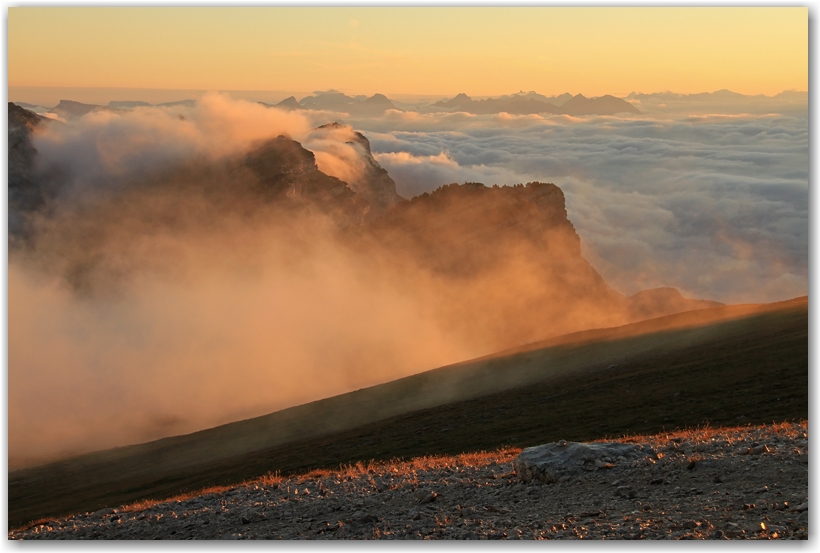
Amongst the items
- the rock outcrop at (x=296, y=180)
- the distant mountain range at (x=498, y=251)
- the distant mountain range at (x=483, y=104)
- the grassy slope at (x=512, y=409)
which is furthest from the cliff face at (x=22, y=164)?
the distant mountain range at (x=498, y=251)

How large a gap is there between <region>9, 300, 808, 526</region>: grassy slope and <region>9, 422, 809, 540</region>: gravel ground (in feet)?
35.7

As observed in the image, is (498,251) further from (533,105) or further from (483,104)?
(483,104)

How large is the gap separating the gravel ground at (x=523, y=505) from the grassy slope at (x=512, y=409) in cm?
1087

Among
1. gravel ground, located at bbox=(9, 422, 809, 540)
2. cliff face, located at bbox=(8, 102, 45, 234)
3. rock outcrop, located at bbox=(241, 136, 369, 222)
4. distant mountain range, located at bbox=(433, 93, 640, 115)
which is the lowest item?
gravel ground, located at bbox=(9, 422, 809, 540)

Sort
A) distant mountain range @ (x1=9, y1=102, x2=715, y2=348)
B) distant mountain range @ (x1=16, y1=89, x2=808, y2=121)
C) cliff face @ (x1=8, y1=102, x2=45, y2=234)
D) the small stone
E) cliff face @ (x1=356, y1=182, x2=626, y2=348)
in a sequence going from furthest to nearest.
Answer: cliff face @ (x1=356, y1=182, x2=626, y2=348)
distant mountain range @ (x1=9, y1=102, x2=715, y2=348)
distant mountain range @ (x1=16, y1=89, x2=808, y2=121)
cliff face @ (x1=8, y1=102, x2=45, y2=234)
the small stone

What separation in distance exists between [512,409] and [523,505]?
21.9 meters

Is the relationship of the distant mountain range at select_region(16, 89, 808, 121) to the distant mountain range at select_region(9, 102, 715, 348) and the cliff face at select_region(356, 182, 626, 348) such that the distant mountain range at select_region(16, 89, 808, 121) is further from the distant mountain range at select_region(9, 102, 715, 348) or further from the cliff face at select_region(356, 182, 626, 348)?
the cliff face at select_region(356, 182, 626, 348)

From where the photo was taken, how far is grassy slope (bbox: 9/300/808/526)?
92.7ft

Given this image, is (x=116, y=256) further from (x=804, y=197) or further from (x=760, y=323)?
(x=804, y=197)

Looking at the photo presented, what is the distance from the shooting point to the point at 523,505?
13.3 meters

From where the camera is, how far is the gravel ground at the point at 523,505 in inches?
472

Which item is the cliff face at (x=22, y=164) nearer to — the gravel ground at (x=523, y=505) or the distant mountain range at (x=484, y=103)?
the distant mountain range at (x=484, y=103)

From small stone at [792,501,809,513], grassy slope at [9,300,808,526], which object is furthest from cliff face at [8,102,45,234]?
small stone at [792,501,809,513]

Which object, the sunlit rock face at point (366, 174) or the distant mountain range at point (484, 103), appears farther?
the sunlit rock face at point (366, 174)
